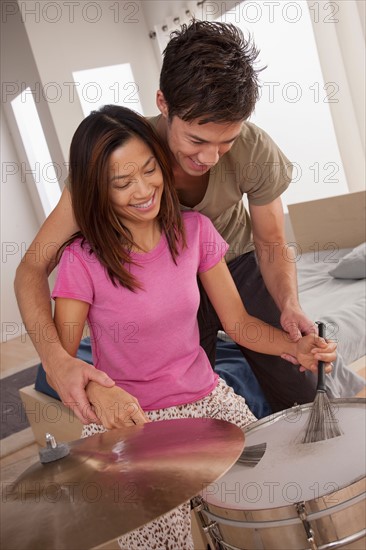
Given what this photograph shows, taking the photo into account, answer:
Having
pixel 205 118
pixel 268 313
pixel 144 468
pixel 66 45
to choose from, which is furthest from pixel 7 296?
pixel 144 468

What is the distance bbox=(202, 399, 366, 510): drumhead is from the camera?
→ 3.72 ft

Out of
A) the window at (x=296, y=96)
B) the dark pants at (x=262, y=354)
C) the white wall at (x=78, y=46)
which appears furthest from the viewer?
the white wall at (x=78, y=46)

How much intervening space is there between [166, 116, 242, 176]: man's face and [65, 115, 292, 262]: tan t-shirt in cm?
24

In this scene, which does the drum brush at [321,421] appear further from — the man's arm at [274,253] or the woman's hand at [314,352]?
the man's arm at [274,253]

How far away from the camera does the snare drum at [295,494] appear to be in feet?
3.46

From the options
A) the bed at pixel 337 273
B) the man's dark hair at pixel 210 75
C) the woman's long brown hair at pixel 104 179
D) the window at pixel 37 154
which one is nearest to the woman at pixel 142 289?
the woman's long brown hair at pixel 104 179

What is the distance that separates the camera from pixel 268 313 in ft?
6.66

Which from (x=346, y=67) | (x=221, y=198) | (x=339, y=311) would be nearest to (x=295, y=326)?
(x=221, y=198)

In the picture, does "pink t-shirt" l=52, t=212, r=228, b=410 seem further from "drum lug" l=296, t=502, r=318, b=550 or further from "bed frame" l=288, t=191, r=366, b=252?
"bed frame" l=288, t=191, r=366, b=252

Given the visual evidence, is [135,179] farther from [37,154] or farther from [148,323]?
[37,154]

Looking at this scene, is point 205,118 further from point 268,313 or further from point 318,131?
point 318,131

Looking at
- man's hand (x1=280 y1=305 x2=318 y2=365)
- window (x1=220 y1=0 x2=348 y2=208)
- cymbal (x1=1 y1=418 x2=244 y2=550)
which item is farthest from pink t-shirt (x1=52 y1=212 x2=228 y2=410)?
window (x1=220 y1=0 x2=348 y2=208)

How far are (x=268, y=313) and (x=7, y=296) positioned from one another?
5.50 metres

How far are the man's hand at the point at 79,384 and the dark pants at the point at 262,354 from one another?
0.66 metres
